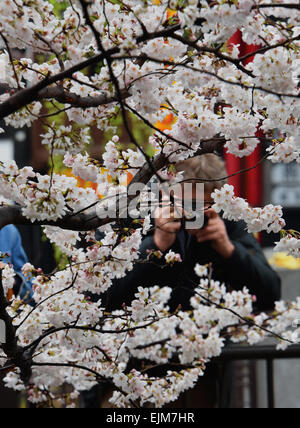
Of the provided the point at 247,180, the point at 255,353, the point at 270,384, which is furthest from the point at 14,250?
the point at 247,180

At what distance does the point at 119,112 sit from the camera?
72.0 inches

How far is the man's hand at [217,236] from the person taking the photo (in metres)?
2.68

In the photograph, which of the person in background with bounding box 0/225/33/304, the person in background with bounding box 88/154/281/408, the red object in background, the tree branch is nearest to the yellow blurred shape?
the red object in background

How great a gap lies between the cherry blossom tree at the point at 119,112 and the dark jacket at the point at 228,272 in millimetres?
377

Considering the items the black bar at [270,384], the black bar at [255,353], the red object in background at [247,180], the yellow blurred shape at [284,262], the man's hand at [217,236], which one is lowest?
the black bar at [270,384]

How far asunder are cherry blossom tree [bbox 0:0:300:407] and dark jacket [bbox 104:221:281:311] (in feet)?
1.24

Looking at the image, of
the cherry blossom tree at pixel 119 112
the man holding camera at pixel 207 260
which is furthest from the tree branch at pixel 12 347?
the man holding camera at pixel 207 260

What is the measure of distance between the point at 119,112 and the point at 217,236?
1.02 metres

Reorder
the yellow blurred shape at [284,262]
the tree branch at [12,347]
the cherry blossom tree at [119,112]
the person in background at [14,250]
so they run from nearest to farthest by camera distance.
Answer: the cherry blossom tree at [119,112] → the tree branch at [12,347] → the person in background at [14,250] → the yellow blurred shape at [284,262]

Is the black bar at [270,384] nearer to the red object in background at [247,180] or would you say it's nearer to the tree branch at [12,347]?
the tree branch at [12,347]

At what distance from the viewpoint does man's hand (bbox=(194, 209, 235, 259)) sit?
8.80 feet

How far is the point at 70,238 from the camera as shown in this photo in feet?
6.27

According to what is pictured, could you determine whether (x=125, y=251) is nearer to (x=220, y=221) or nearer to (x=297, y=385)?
(x=220, y=221)

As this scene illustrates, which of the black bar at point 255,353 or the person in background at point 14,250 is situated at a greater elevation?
the person in background at point 14,250
